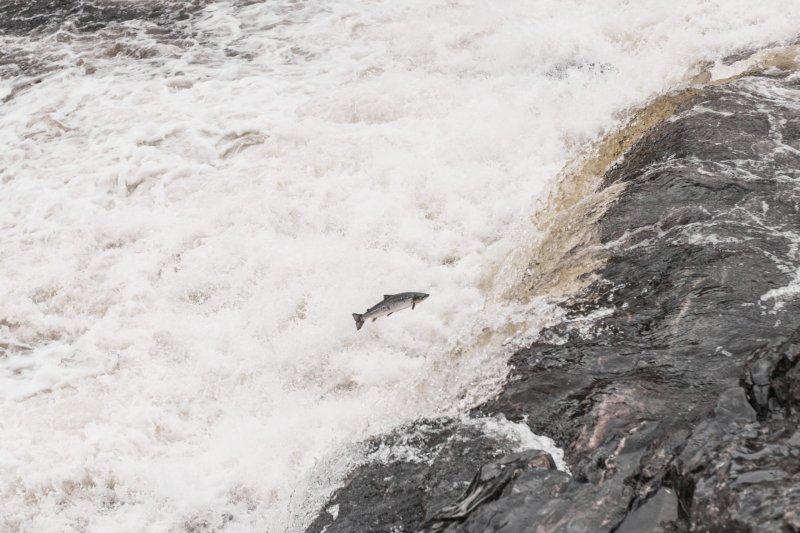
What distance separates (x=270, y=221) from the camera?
754cm

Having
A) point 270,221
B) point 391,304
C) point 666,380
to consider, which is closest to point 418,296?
point 391,304

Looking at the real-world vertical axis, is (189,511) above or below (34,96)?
below

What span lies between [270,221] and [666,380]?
16.0 feet

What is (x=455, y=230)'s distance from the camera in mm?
7246

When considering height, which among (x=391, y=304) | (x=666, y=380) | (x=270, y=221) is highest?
(x=666, y=380)

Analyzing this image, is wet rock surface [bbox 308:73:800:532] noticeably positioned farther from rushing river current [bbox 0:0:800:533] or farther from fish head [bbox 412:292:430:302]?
fish head [bbox 412:292:430:302]

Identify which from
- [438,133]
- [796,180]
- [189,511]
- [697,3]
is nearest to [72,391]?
[189,511]

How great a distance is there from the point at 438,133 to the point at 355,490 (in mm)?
5637

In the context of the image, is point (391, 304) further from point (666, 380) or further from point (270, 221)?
point (270, 221)

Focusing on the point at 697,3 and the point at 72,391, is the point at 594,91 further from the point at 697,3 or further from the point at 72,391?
the point at 72,391

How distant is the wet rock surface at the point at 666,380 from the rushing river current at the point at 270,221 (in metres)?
0.39

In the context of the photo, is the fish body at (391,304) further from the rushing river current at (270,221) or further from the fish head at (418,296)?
the rushing river current at (270,221)

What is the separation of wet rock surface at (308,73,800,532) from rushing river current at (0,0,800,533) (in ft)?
1.28

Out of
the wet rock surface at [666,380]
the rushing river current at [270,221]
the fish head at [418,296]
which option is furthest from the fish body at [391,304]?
the wet rock surface at [666,380]
